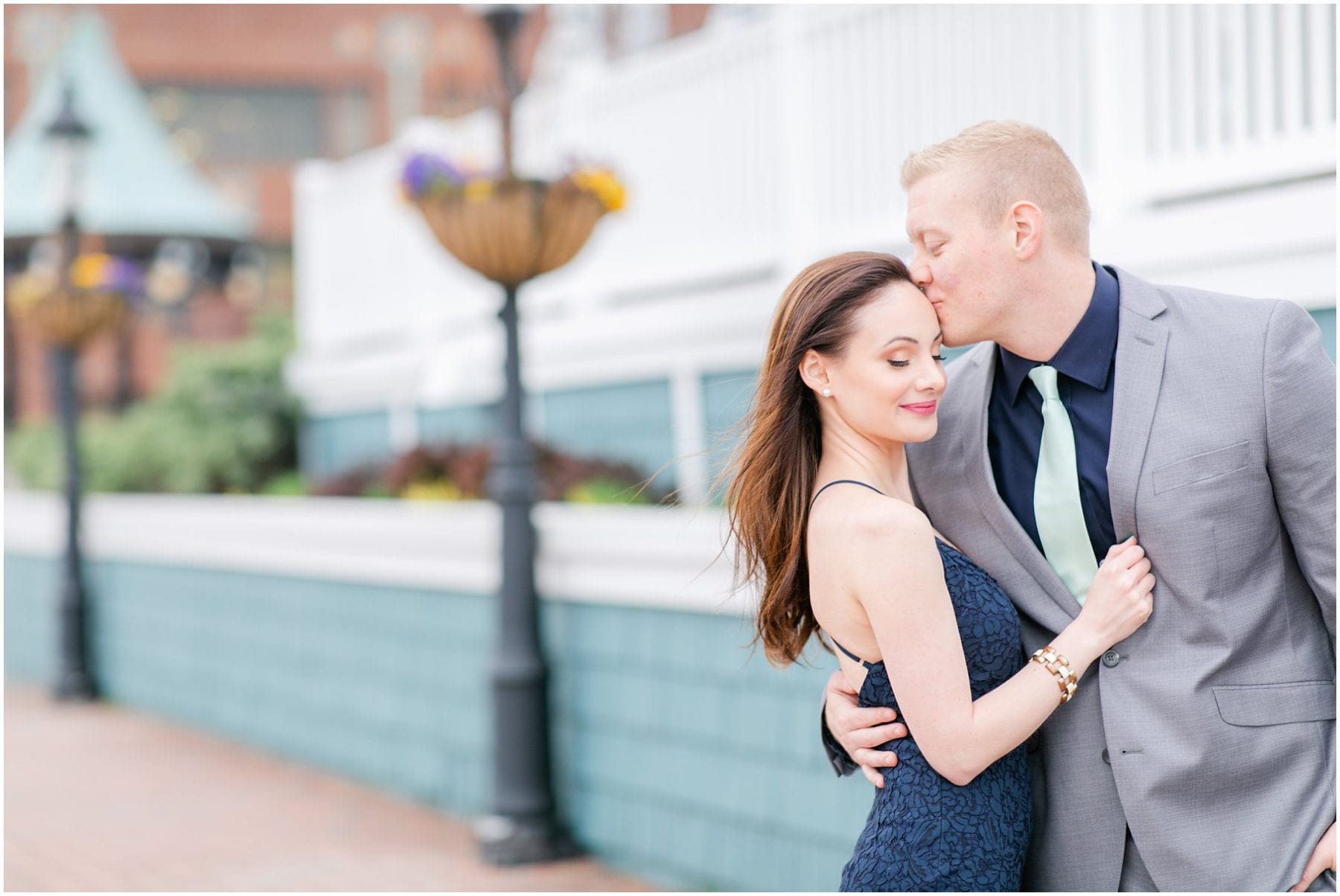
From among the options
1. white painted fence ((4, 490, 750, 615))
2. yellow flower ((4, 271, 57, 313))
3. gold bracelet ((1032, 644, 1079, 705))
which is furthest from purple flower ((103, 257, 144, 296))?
gold bracelet ((1032, 644, 1079, 705))

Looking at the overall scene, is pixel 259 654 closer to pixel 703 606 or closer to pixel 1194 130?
pixel 703 606

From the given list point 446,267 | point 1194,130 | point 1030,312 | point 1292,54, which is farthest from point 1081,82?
point 446,267

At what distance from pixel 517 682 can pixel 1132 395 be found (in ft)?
14.0

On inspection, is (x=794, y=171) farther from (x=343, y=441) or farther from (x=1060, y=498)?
(x=343, y=441)

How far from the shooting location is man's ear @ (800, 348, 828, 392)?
2.76 m

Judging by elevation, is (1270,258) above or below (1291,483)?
above

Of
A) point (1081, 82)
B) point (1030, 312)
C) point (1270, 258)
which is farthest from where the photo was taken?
point (1081, 82)

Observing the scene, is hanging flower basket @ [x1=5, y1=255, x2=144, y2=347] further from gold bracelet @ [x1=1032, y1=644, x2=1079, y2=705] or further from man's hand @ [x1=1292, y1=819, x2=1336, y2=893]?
man's hand @ [x1=1292, y1=819, x2=1336, y2=893]

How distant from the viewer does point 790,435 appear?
9.27 feet

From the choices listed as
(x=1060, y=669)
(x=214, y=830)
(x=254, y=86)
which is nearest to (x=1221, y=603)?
(x=1060, y=669)

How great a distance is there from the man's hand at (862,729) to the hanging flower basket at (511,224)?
4.11 m

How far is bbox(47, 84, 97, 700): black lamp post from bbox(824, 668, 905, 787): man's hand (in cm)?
953

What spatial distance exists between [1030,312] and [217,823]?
5880 mm

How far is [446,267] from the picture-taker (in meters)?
11.5
